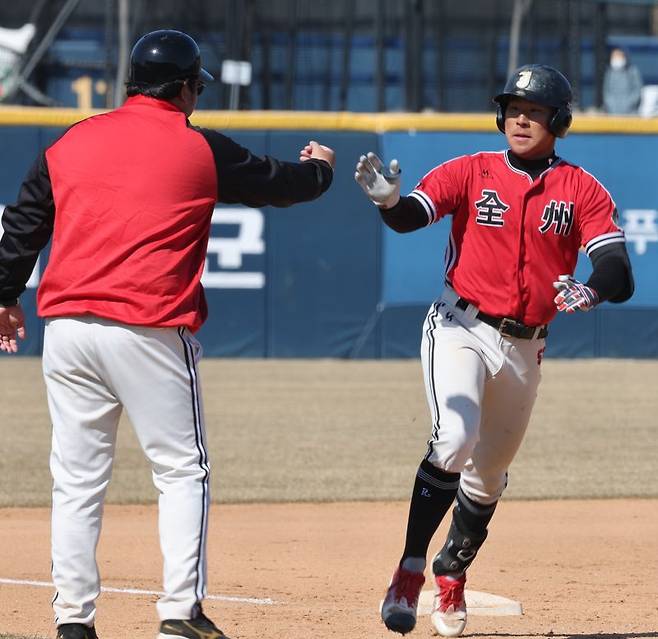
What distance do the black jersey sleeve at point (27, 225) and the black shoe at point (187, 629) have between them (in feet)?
3.46

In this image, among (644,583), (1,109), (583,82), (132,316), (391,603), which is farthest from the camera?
(583,82)

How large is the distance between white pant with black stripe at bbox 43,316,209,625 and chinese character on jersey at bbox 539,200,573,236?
1.34 metres

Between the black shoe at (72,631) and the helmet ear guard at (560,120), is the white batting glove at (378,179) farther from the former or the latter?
the black shoe at (72,631)

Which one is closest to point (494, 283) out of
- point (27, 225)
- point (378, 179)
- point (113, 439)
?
point (378, 179)

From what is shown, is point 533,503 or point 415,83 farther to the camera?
point 415,83

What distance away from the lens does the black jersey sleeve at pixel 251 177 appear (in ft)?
11.9

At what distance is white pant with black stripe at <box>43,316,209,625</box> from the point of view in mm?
3557

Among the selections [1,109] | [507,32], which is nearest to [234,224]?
[1,109]

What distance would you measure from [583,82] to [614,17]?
0.99 metres

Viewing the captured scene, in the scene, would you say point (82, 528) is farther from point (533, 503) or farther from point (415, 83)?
point (415, 83)

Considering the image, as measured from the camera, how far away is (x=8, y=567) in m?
5.60

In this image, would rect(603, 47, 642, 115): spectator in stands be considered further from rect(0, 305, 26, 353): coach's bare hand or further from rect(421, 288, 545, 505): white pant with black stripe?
rect(0, 305, 26, 353): coach's bare hand

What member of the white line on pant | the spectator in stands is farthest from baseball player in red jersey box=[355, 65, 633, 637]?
the spectator in stands

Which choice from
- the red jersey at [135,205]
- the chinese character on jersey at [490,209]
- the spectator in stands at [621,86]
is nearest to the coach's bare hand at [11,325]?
the red jersey at [135,205]
